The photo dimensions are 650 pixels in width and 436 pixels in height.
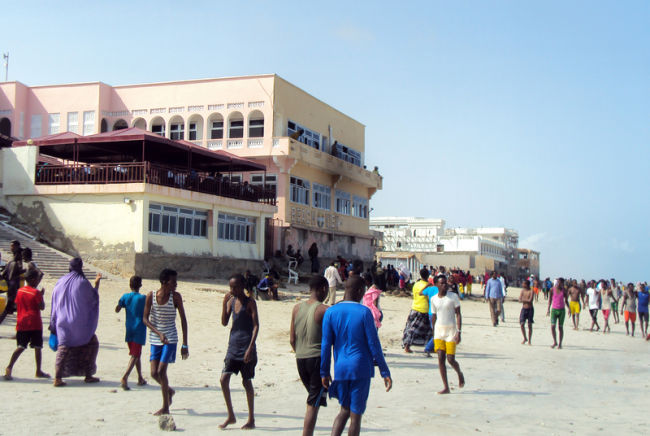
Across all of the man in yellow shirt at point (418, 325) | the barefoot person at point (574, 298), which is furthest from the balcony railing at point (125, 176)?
the barefoot person at point (574, 298)

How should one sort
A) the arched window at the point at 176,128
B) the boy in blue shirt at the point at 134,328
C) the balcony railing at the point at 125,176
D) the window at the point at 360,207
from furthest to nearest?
the window at the point at 360,207 → the arched window at the point at 176,128 → the balcony railing at the point at 125,176 → the boy in blue shirt at the point at 134,328

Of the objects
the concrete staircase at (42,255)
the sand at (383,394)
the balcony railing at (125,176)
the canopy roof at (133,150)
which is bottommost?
the sand at (383,394)

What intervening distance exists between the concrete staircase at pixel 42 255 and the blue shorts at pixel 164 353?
14.3 m

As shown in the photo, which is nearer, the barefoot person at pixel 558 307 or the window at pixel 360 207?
the barefoot person at pixel 558 307

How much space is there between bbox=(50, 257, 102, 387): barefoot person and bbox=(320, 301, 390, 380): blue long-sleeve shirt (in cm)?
423

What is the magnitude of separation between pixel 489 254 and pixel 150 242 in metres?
65.8

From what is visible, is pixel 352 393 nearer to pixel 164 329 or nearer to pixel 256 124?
pixel 164 329

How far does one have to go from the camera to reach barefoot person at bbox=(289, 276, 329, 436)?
20.8ft

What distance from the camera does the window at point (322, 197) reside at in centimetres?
3756

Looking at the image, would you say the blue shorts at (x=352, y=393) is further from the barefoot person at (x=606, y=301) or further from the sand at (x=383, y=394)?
the barefoot person at (x=606, y=301)

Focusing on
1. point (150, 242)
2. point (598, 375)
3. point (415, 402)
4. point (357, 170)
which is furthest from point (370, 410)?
point (357, 170)

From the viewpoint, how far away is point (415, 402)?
29.8 ft

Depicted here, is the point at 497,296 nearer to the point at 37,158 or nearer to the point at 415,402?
the point at 415,402

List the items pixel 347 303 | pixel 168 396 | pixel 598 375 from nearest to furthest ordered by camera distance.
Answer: pixel 347 303
pixel 168 396
pixel 598 375
